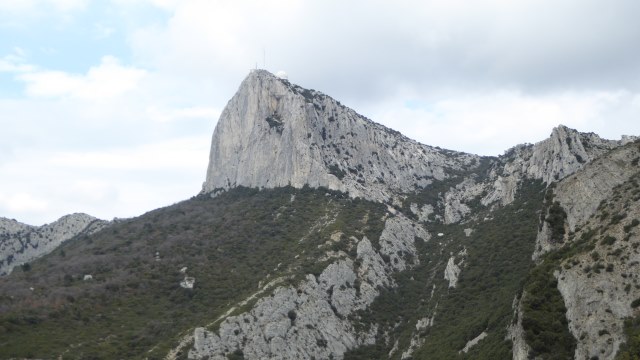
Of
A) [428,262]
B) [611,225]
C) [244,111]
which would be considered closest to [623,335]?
[611,225]

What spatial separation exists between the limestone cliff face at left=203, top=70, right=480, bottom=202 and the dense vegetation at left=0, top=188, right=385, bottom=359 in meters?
8.64

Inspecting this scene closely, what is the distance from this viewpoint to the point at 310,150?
163 metres

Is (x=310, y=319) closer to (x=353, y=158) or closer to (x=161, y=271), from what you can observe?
(x=161, y=271)

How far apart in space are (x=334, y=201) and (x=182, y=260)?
45.4 m

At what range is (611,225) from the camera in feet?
185

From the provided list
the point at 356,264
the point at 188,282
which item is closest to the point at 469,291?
the point at 356,264

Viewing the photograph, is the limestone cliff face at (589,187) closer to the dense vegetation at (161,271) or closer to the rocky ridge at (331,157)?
the dense vegetation at (161,271)

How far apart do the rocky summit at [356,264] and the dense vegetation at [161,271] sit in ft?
1.65

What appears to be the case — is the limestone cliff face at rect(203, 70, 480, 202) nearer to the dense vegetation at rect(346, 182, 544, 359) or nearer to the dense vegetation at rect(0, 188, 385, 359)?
the dense vegetation at rect(0, 188, 385, 359)

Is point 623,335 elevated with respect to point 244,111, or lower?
lower

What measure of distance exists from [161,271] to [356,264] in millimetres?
46899

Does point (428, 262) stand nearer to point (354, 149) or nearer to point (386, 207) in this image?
point (386, 207)

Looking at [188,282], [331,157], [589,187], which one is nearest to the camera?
[589,187]

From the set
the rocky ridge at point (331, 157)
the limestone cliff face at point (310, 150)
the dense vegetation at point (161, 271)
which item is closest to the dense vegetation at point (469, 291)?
the dense vegetation at point (161, 271)
